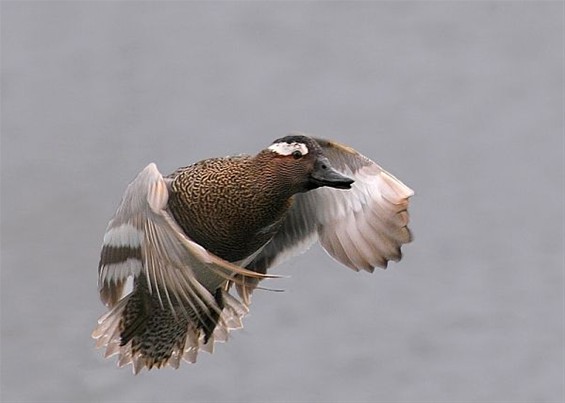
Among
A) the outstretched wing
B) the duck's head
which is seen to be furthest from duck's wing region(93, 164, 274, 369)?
the duck's head

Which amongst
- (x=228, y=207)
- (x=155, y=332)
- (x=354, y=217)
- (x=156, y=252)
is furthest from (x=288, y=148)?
(x=155, y=332)

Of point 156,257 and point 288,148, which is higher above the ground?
point 288,148

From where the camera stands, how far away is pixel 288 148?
3445mm

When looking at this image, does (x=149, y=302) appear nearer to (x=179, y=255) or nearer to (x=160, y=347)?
(x=160, y=347)

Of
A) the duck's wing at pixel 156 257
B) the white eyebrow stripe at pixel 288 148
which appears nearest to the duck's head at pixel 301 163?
the white eyebrow stripe at pixel 288 148

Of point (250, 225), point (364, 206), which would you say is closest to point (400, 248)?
point (364, 206)

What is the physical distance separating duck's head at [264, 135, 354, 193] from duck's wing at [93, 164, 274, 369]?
0.28 metres

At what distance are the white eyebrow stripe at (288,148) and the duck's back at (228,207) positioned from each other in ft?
0.23

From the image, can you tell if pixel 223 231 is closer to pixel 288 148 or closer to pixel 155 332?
pixel 288 148

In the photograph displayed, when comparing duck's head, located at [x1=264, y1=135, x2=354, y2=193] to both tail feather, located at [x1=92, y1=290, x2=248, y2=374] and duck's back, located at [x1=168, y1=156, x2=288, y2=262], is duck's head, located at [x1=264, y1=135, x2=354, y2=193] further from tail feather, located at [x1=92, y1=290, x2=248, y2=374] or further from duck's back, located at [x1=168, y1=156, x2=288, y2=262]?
tail feather, located at [x1=92, y1=290, x2=248, y2=374]

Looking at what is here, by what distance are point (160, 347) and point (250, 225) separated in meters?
0.52

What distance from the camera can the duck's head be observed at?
3.40m

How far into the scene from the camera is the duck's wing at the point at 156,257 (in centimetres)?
312

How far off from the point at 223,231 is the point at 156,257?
332 millimetres
